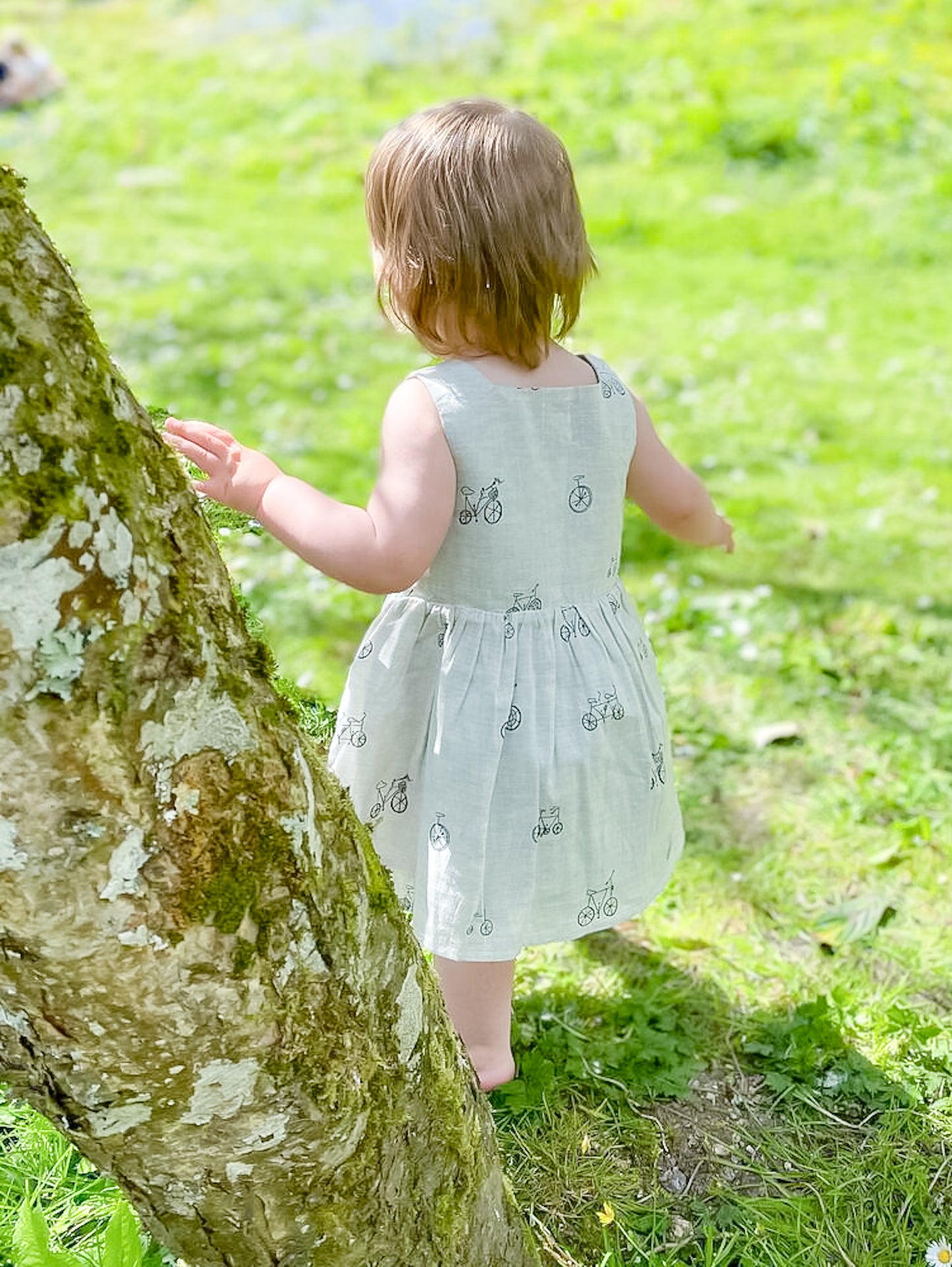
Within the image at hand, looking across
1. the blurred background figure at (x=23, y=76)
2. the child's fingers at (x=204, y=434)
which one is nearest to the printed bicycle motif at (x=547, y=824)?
the child's fingers at (x=204, y=434)

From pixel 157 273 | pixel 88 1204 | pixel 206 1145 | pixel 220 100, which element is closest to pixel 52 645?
pixel 206 1145

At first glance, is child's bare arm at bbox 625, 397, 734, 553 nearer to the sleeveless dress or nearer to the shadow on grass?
the sleeveless dress

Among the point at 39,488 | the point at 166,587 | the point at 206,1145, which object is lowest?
the point at 206,1145

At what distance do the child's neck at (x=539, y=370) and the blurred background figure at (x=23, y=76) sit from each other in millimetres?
11975

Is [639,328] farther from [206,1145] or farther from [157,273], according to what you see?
[206,1145]

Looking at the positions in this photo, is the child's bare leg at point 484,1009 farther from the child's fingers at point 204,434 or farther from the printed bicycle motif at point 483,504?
the child's fingers at point 204,434

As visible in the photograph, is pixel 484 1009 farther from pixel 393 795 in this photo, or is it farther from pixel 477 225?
pixel 477 225

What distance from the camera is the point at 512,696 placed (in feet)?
6.98

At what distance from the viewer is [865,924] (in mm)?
2867

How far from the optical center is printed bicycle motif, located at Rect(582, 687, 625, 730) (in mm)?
2178

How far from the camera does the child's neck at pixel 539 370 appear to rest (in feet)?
6.80

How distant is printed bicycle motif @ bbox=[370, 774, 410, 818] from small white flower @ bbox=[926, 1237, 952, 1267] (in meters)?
1.15

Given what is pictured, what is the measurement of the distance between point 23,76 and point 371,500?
12.3 m

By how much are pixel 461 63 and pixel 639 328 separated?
6.45 m
